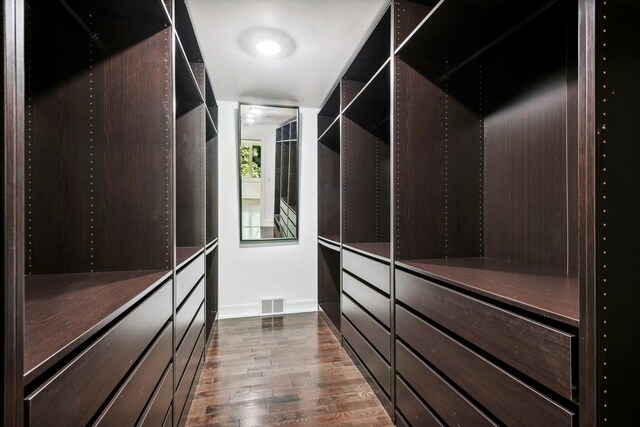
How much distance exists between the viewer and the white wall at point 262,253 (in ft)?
11.8

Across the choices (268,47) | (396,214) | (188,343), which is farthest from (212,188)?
(396,214)

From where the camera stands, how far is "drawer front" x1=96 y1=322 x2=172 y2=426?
0.89m

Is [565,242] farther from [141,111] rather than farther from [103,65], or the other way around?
[103,65]

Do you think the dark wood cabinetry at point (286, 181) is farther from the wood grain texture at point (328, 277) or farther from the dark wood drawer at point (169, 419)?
the dark wood drawer at point (169, 419)

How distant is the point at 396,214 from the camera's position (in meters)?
1.72

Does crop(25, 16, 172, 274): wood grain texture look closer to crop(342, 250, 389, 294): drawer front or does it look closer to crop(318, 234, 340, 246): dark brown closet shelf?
crop(342, 250, 389, 294): drawer front

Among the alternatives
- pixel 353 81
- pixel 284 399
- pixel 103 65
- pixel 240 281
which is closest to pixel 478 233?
pixel 284 399

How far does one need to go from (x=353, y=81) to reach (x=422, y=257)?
1.78 metres

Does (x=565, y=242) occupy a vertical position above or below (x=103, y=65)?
below

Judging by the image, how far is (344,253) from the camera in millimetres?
2719

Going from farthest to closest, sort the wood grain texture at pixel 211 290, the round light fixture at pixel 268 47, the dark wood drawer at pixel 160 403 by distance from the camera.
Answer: the wood grain texture at pixel 211 290 < the round light fixture at pixel 268 47 < the dark wood drawer at pixel 160 403

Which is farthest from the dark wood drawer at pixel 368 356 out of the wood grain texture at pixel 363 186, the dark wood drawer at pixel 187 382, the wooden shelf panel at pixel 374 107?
the wooden shelf panel at pixel 374 107

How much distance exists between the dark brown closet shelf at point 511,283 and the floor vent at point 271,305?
2312mm
